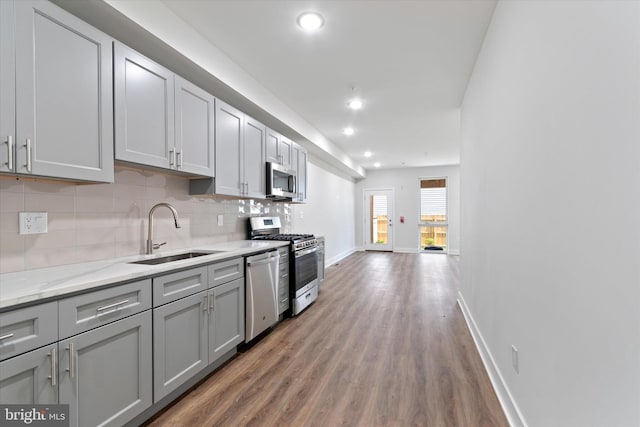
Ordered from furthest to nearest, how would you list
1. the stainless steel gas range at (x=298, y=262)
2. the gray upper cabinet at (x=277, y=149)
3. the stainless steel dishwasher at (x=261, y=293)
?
the gray upper cabinet at (x=277, y=149)
the stainless steel gas range at (x=298, y=262)
the stainless steel dishwasher at (x=261, y=293)

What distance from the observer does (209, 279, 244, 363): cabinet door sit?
90.6 inches

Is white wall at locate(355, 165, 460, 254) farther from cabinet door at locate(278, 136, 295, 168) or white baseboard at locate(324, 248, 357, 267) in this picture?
cabinet door at locate(278, 136, 295, 168)

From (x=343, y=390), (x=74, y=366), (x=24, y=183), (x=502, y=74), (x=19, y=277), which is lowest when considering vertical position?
(x=343, y=390)

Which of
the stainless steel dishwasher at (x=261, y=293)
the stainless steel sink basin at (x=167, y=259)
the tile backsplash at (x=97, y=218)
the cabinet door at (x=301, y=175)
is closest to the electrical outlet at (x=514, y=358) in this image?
the stainless steel dishwasher at (x=261, y=293)

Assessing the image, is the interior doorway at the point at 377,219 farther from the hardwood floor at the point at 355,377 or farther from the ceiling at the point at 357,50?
the hardwood floor at the point at 355,377

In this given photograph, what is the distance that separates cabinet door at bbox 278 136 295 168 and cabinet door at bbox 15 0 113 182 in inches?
91.8

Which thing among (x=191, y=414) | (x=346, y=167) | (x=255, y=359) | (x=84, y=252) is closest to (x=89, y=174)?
(x=84, y=252)

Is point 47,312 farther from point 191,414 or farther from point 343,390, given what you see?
point 343,390

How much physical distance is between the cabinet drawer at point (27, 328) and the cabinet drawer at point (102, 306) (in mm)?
39

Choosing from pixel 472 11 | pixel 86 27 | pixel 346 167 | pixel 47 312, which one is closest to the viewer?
pixel 47 312

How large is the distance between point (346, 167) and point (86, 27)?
20.6 ft

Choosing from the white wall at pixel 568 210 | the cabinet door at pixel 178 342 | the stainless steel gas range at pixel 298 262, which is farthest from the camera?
the stainless steel gas range at pixel 298 262

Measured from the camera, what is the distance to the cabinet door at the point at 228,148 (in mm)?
2809

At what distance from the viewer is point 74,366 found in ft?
4.53
